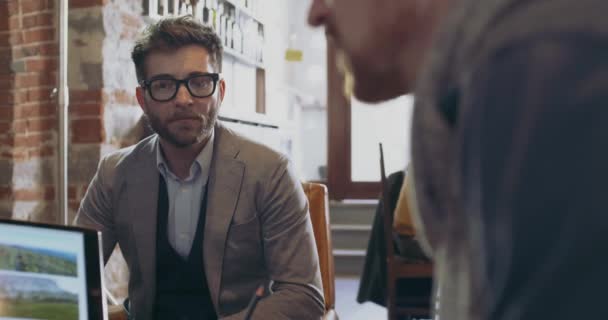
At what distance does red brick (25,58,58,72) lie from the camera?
268 cm

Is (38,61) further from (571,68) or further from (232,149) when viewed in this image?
(571,68)

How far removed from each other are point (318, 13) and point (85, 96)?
97.0 inches

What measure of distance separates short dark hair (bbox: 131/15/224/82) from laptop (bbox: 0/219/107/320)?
0.71m

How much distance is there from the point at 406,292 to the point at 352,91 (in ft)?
8.55

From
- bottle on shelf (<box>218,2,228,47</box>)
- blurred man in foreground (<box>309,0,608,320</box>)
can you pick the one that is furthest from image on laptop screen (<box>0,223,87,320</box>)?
bottle on shelf (<box>218,2,228,47</box>)

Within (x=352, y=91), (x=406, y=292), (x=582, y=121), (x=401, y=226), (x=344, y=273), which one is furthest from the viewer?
(x=344, y=273)

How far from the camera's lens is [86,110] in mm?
2693

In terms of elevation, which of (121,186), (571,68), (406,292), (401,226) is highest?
(571,68)

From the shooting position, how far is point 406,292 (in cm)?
292

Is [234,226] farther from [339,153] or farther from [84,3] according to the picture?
[339,153]

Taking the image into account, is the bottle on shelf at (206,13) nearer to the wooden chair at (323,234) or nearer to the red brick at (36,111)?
the red brick at (36,111)

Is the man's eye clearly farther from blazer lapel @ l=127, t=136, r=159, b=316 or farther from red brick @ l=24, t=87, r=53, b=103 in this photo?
red brick @ l=24, t=87, r=53, b=103

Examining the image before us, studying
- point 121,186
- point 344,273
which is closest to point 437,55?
point 121,186

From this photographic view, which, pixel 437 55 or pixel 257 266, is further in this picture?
pixel 257 266
